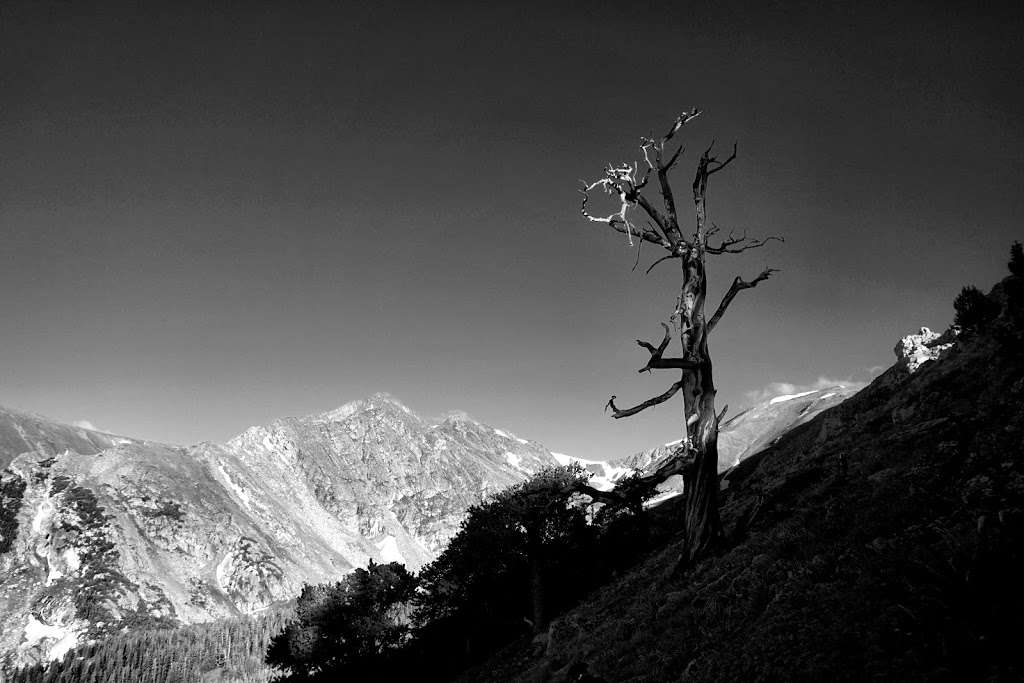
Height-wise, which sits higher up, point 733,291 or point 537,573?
point 733,291

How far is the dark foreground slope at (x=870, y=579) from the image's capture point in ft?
17.6

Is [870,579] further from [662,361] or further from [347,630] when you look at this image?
[347,630]

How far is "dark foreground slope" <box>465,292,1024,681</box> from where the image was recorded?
5371 mm

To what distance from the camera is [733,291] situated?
A: 13.0 metres

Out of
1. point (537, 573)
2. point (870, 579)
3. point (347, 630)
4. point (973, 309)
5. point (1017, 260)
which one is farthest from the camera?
point (347, 630)

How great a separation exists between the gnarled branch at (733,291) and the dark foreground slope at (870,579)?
4569 mm

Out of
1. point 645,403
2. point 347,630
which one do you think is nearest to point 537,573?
point 645,403

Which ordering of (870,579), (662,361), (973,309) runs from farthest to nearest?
1. (973,309)
2. (662,361)
3. (870,579)

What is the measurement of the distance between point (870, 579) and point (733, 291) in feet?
23.8

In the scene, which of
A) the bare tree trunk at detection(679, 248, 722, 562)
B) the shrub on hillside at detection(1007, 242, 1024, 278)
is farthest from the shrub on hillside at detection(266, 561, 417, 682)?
the shrub on hillside at detection(1007, 242, 1024, 278)

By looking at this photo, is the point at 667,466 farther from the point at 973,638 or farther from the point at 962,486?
the point at 973,638

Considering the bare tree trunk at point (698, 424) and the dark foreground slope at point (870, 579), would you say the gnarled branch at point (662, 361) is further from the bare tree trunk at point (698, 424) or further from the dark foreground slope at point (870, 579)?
the dark foreground slope at point (870, 579)

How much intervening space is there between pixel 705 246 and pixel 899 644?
379 inches

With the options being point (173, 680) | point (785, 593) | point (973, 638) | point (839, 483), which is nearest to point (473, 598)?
point (839, 483)
